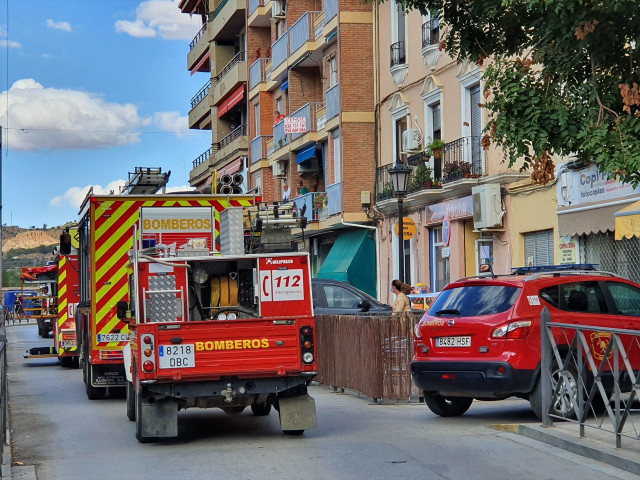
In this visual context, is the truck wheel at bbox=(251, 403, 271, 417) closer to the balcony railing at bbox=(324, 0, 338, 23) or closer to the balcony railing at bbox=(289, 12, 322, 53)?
the balcony railing at bbox=(324, 0, 338, 23)

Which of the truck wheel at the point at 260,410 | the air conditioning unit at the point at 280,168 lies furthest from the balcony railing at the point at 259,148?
the truck wheel at the point at 260,410

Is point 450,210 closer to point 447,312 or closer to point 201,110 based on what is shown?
point 447,312

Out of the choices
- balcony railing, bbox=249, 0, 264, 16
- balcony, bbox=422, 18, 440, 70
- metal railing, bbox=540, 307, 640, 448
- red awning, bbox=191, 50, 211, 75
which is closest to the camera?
metal railing, bbox=540, 307, 640, 448

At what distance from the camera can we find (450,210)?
96.9 feet

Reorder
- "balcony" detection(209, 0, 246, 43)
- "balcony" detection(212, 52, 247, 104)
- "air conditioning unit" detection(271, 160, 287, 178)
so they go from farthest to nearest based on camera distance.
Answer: "balcony" detection(209, 0, 246, 43)
"balcony" detection(212, 52, 247, 104)
"air conditioning unit" detection(271, 160, 287, 178)

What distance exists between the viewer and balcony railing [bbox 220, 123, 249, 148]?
54106 mm

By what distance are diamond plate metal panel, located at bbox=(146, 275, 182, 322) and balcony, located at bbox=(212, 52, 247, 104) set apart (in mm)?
40185

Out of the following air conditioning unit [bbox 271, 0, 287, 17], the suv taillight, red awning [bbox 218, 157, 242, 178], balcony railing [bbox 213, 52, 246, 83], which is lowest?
the suv taillight

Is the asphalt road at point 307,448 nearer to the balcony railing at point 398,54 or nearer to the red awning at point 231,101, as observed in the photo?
the balcony railing at point 398,54

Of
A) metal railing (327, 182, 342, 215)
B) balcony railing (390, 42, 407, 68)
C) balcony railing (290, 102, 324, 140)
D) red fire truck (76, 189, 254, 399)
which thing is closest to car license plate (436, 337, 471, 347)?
red fire truck (76, 189, 254, 399)

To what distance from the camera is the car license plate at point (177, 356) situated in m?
11.9

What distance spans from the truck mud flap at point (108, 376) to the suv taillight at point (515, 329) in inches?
285

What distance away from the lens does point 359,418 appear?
14.4 meters

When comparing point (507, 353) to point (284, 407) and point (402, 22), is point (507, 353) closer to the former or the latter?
point (284, 407)
